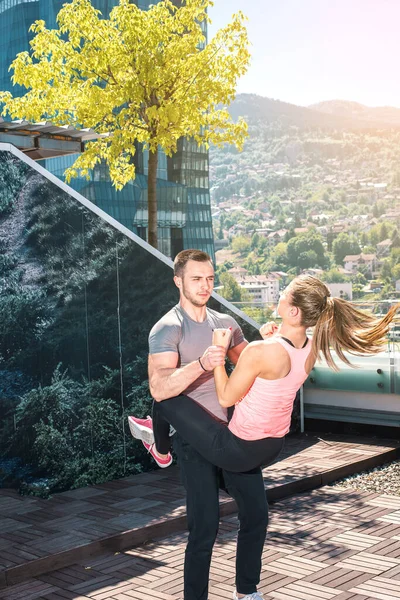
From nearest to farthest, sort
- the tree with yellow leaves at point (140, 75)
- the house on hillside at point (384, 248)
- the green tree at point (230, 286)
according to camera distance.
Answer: the tree with yellow leaves at point (140, 75) < the green tree at point (230, 286) < the house on hillside at point (384, 248)

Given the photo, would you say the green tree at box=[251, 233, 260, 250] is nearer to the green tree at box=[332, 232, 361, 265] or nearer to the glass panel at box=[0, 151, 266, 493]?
the green tree at box=[332, 232, 361, 265]

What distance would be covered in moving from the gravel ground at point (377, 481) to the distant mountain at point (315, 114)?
12762 cm

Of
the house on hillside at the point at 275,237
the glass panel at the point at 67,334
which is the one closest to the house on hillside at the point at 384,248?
the house on hillside at the point at 275,237

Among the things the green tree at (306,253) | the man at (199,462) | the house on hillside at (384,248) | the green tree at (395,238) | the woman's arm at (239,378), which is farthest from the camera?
the house on hillside at (384,248)

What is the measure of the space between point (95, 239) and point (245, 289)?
11691cm

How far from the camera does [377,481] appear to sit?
719cm

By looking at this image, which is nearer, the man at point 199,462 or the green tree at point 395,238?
the man at point 199,462

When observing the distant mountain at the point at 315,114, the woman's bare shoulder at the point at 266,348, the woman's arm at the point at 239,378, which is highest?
the distant mountain at the point at 315,114

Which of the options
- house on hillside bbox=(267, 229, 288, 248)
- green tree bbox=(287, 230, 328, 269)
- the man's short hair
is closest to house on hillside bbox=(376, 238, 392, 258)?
green tree bbox=(287, 230, 328, 269)

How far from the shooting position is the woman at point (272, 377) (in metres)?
3.62

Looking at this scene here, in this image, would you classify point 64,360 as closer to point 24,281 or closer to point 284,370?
point 24,281

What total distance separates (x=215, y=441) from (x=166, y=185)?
89.6 m

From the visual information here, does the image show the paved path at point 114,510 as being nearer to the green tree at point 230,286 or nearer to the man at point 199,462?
the man at point 199,462

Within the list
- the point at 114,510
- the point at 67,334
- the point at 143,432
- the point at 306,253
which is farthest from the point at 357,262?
the point at 143,432
